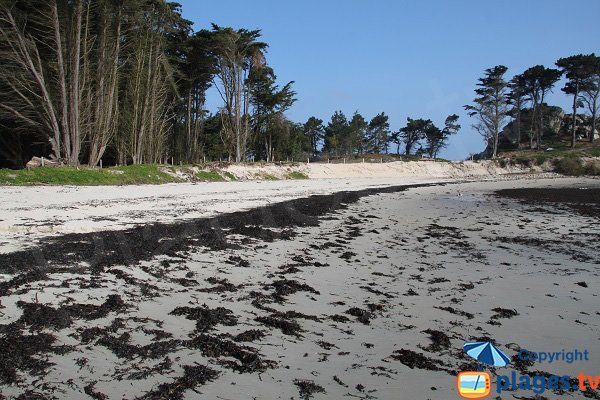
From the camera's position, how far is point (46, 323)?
3.46 metres

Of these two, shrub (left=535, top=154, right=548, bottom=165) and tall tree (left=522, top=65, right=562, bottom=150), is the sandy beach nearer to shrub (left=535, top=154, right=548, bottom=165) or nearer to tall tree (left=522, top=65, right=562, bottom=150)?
shrub (left=535, top=154, right=548, bottom=165)

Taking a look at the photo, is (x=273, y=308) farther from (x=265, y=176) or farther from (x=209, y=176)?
(x=265, y=176)

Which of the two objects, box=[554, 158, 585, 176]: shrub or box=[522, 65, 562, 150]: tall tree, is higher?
box=[522, 65, 562, 150]: tall tree

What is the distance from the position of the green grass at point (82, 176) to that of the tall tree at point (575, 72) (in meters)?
55.0

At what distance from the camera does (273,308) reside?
13.6ft

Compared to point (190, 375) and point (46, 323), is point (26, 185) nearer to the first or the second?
point (46, 323)

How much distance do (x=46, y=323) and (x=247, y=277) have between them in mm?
2389

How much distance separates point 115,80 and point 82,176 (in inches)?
361

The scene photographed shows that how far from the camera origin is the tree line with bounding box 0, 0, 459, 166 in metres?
19.6

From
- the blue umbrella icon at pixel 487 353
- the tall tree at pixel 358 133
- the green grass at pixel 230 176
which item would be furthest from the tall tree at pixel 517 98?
the blue umbrella icon at pixel 487 353

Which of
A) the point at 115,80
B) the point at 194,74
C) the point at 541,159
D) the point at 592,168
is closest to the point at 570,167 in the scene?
the point at 592,168

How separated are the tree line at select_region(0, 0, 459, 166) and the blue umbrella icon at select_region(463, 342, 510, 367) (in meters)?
22.2

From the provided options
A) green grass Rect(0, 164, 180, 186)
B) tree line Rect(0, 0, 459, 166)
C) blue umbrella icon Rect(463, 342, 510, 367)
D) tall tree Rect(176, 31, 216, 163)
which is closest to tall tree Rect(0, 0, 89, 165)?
tree line Rect(0, 0, 459, 166)

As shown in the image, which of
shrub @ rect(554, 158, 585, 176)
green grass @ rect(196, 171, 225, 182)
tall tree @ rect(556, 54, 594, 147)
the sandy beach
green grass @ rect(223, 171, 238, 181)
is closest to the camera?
the sandy beach
